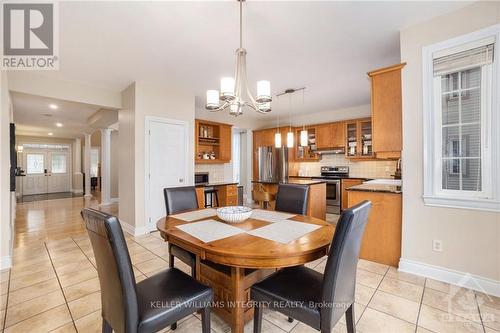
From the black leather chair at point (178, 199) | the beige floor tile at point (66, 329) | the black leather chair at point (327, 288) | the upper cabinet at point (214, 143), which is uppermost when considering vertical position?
the upper cabinet at point (214, 143)

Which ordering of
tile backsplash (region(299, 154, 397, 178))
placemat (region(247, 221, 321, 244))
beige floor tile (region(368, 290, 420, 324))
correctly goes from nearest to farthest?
placemat (region(247, 221, 321, 244)) < beige floor tile (region(368, 290, 420, 324)) < tile backsplash (region(299, 154, 397, 178))

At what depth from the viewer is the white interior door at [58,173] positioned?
9383 millimetres

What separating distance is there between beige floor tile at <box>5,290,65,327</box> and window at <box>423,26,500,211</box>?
362cm

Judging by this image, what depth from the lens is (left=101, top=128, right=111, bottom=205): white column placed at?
6742mm

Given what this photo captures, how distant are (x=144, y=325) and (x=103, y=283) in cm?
33

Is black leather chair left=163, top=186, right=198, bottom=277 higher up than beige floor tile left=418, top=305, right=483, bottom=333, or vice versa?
black leather chair left=163, top=186, right=198, bottom=277

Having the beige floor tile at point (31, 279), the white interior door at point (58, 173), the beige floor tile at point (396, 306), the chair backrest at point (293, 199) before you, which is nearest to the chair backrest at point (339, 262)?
the beige floor tile at point (396, 306)

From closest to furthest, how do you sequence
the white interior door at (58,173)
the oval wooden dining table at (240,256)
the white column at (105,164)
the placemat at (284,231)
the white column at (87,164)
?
A: 1. the oval wooden dining table at (240,256)
2. the placemat at (284,231)
3. the white column at (105,164)
4. the white column at (87,164)
5. the white interior door at (58,173)

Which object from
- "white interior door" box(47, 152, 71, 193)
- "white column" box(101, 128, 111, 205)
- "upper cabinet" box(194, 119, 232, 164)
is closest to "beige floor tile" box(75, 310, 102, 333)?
"upper cabinet" box(194, 119, 232, 164)

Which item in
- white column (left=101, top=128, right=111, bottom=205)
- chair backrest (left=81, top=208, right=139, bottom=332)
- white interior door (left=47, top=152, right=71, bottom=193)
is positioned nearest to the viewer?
chair backrest (left=81, top=208, right=139, bottom=332)

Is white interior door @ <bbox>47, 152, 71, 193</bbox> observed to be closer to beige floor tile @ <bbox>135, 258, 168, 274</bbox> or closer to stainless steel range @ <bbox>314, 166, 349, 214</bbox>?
beige floor tile @ <bbox>135, 258, 168, 274</bbox>

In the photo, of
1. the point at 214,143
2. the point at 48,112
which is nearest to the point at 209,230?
the point at 214,143

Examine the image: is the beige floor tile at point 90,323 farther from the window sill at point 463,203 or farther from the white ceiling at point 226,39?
the window sill at point 463,203

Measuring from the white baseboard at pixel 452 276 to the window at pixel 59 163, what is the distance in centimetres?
1230
